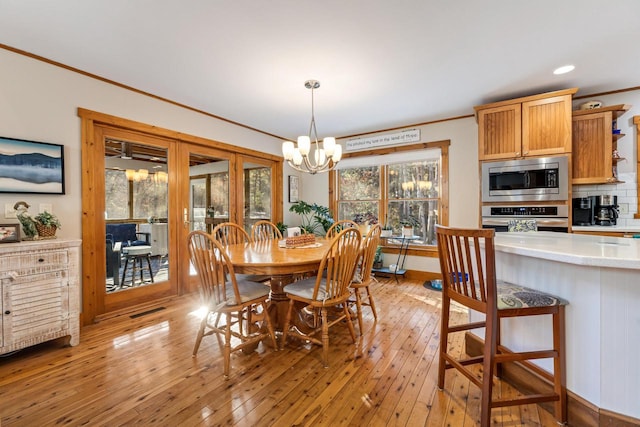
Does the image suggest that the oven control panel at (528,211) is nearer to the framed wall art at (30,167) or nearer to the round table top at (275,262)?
the round table top at (275,262)

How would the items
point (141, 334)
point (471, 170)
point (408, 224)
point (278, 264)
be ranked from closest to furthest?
1. point (278, 264)
2. point (141, 334)
3. point (471, 170)
4. point (408, 224)

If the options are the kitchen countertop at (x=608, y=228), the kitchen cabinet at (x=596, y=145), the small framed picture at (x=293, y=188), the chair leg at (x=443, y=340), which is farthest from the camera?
the small framed picture at (x=293, y=188)

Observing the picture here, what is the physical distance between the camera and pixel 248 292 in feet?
6.93

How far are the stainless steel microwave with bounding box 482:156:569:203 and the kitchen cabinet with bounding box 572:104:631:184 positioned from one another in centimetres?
24

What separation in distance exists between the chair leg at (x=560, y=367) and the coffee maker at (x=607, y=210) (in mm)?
2625

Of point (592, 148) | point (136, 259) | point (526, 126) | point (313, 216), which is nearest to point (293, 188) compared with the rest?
point (313, 216)

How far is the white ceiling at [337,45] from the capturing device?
6.09ft

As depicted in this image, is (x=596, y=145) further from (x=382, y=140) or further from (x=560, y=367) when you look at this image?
(x=560, y=367)

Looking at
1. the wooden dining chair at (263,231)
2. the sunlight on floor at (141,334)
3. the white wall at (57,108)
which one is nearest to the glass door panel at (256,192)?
the wooden dining chair at (263,231)

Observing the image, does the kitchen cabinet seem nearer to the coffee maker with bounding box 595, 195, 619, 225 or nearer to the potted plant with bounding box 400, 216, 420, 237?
the coffee maker with bounding box 595, 195, 619, 225

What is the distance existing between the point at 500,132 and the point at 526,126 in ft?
0.82

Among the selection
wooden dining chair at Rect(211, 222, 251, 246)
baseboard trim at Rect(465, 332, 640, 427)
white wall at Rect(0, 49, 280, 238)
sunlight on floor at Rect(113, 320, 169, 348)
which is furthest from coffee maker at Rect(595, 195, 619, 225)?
white wall at Rect(0, 49, 280, 238)

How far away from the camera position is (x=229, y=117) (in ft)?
13.1

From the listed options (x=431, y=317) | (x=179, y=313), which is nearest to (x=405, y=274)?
(x=431, y=317)
